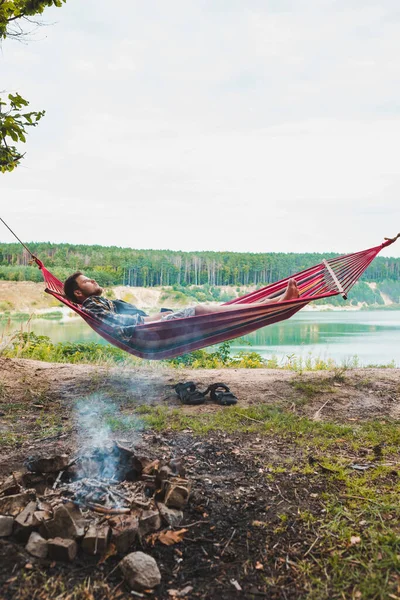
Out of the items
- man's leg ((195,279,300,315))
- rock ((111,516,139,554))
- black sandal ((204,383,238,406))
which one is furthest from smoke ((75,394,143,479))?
man's leg ((195,279,300,315))

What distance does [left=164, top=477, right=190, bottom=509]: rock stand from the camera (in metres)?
1.64

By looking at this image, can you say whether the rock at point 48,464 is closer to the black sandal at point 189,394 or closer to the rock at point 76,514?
the rock at point 76,514

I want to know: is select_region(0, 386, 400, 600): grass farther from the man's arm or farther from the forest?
the forest

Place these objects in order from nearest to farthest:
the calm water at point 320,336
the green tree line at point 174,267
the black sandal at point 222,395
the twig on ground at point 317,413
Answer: the twig on ground at point 317,413 < the black sandal at point 222,395 < the calm water at point 320,336 < the green tree line at point 174,267

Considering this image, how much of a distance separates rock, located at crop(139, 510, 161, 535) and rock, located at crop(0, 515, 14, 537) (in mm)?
393

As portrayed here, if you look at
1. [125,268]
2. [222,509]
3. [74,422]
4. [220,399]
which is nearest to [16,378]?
[74,422]

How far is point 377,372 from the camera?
13.8 feet

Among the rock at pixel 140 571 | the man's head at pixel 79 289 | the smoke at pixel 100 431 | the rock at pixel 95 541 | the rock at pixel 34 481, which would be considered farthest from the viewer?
the man's head at pixel 79 289

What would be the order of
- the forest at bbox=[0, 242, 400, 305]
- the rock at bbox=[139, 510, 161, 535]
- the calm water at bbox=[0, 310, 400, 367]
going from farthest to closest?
the forest at bbox=[0, 242, 400, 305] < the calm water at bbox=[0, 310, 400, 367] < the rock at bbox=[139, 510, 161, 535]

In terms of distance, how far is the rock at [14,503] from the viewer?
5.13 feet

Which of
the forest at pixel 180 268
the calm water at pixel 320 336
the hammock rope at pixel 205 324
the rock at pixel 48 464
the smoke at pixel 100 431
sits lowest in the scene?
the calm water at pixel 320 336

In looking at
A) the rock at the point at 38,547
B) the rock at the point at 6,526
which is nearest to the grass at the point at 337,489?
the rock at the point at 38,547

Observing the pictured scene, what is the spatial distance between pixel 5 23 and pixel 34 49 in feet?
1.12

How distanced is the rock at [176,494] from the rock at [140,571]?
0.94ft
